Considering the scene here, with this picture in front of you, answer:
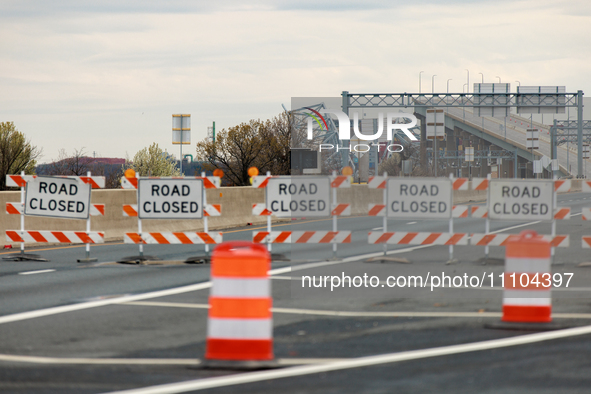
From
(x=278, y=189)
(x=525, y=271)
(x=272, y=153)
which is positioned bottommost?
(x=525, y=271)

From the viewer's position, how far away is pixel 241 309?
253 inches

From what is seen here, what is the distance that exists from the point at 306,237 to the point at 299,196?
1101mm

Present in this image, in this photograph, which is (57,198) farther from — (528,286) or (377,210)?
(528,286)

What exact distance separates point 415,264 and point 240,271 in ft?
26.9

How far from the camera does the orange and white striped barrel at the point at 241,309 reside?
21.0 feet

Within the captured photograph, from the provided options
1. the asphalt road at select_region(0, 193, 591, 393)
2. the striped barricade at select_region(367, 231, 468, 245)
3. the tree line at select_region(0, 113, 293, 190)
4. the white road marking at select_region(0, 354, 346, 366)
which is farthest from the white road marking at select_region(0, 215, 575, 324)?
the tree line at select_region(0, 113, 293, 190)

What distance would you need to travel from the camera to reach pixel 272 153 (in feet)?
257

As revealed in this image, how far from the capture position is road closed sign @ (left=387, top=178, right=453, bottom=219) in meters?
14.1

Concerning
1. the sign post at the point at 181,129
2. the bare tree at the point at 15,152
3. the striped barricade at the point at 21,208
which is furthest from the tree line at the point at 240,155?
the striped barricade at the point at 21,208

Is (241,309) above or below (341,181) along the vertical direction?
below

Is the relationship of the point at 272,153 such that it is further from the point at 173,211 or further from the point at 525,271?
the point at 525,271

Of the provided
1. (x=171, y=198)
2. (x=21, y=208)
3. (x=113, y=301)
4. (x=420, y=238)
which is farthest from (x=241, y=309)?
(x=21, y=208)

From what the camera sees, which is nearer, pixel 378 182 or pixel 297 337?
pixel 297 337

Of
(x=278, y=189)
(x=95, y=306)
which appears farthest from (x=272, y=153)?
(x=95, y=306)
